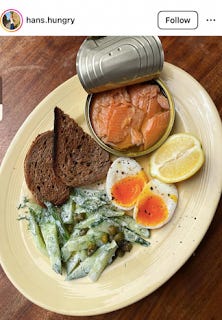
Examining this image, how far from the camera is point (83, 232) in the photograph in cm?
136

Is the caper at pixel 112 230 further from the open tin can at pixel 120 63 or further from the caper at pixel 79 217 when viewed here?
the open tin can at pixel 120 63

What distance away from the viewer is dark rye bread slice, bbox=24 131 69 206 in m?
1.41

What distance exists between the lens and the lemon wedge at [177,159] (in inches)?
49.1

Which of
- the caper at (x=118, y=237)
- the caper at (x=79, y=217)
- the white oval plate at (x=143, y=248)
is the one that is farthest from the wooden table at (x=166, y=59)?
the caper at (x=79, y=217)

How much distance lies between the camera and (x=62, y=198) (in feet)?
4.62

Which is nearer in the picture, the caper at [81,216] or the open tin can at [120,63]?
the open tin can at [120,63]

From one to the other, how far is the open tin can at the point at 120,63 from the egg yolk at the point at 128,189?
111mm
